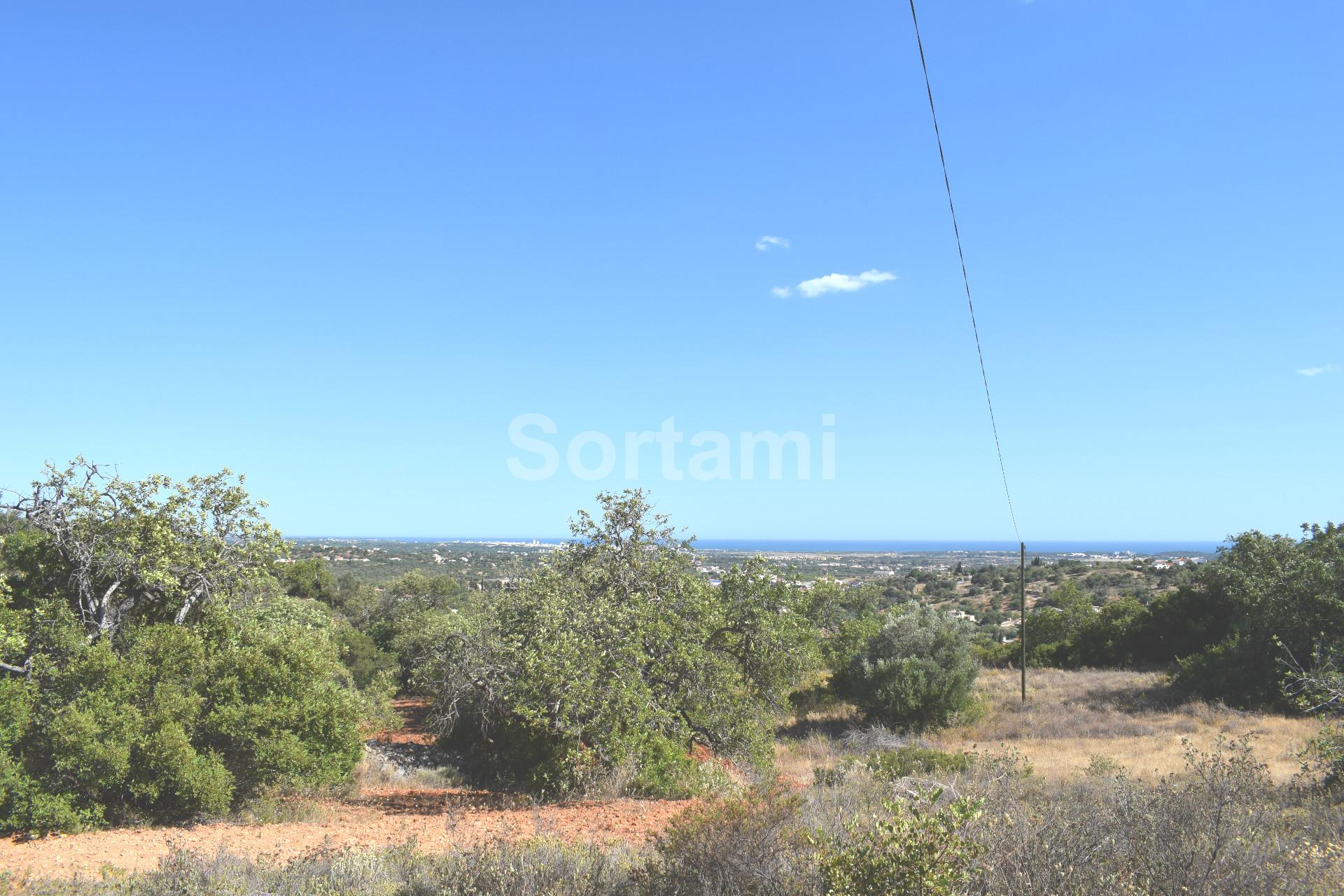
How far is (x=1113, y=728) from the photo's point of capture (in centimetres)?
1912

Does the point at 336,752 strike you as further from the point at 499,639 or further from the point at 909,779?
the point at 909,779

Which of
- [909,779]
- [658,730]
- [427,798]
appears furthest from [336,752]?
[909,779]

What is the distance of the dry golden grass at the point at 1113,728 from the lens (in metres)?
14.8

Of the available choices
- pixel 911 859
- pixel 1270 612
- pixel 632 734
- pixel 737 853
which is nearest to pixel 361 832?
pixel 632 734

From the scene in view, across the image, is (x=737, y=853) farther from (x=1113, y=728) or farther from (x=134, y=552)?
(x=1113, y=728)

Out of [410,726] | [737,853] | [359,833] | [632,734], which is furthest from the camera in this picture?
[410,726]

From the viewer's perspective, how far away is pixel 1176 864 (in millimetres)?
5137

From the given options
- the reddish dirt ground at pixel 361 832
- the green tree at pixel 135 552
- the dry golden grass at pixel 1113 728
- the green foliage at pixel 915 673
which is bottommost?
the dry golden grass at pixel 1113 728

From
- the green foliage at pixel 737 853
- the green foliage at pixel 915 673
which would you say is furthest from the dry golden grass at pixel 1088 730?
the green foliage at pixel 737 853

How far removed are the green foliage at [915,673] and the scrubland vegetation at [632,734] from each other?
9 cm

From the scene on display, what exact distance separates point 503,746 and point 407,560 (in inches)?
2899

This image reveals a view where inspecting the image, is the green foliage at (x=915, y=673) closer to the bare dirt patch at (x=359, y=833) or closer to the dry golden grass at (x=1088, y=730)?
the dry golden grass at (x=1088, y=730)

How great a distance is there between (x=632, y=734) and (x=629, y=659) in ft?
3.60

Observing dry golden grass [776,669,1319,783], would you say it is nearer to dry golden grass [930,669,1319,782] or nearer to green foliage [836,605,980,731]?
dry golden grass [930,669,1319,782]
